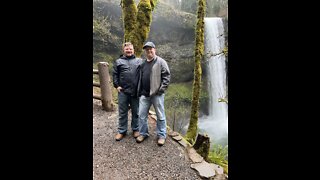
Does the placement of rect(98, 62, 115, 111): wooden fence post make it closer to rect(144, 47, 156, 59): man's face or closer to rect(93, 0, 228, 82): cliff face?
rect(144, 47, 156, 59): man's face

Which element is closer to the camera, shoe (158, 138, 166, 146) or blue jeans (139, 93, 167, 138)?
blue jeans (139, 93, 167, 138)

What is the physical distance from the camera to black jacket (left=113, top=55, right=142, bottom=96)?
3850mm

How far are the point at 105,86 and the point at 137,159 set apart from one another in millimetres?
2514

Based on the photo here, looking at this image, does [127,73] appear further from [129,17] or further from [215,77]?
[215,77]

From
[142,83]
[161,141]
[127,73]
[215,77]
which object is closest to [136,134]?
[161,141]

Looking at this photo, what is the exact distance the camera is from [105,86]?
18.6 feet

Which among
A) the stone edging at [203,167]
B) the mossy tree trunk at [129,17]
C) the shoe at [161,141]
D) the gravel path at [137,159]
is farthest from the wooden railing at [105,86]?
the stone edging at [203,167]

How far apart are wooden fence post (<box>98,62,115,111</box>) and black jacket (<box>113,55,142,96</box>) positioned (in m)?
1.83

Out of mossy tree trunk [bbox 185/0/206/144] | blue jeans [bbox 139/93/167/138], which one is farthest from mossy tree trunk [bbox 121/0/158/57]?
blue jeans [bbox 139/93/167/138]

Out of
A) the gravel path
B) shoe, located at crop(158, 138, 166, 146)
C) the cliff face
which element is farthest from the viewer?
the cliff face

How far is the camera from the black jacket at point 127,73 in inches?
152
